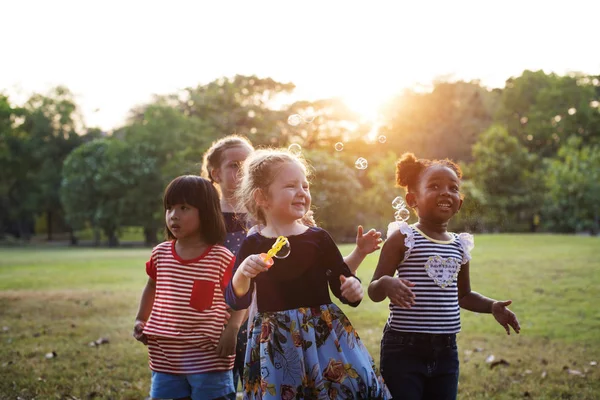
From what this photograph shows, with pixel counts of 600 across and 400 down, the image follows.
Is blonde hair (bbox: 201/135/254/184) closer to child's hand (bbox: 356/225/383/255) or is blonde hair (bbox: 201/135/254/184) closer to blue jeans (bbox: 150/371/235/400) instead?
child's hand (bbox: 356/225/383/255)

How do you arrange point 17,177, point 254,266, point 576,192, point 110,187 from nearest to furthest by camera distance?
1. point 254,266
2. point 576,192
3. point 110,187
4. point 17,177

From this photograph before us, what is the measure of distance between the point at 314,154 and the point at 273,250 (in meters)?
24.2

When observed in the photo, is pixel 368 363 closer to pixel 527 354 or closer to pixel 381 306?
pixel 527 354

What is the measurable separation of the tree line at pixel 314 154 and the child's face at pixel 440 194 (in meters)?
11.5

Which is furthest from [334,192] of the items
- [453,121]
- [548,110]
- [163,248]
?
[548,110]

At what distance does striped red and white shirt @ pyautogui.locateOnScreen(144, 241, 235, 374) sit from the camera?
3.68 meters

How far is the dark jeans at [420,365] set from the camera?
339 centimetres

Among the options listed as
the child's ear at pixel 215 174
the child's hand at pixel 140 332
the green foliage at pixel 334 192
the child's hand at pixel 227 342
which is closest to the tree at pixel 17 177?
the green foliage at pixel 334 192

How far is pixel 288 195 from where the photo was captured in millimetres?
3229

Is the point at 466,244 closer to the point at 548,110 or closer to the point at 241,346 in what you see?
the point at 241,346

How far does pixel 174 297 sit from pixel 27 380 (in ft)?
10.3

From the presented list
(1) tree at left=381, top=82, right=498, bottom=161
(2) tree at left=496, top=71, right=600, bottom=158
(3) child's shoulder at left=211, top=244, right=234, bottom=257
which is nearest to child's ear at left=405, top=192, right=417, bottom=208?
(3) child's shoulder at left=211, top=244, right=234, bottom=257

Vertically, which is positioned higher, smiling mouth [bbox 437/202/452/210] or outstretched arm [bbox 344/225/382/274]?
smiling mouth [bbox 437/202/452/210]

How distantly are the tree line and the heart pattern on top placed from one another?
1164 centimetres
